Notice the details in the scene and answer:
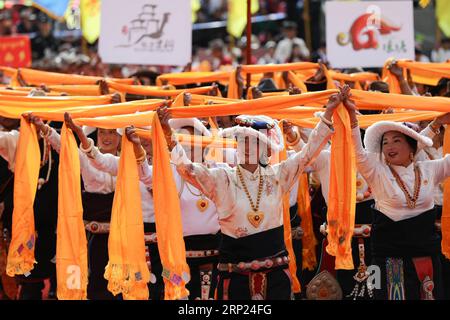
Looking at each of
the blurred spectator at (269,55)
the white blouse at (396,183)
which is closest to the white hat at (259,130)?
the white blouse at (396,183)

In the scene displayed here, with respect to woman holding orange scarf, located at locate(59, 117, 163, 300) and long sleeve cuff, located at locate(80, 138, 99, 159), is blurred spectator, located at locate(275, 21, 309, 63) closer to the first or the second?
woman holding orange scarf, located at locate(59, 117, 163, 300)

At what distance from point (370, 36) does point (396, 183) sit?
4189mm

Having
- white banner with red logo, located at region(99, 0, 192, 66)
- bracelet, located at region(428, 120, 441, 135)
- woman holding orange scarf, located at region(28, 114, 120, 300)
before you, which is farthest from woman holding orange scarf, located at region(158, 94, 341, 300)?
white banner with red logo, located at region(99, 0, 192, 66)

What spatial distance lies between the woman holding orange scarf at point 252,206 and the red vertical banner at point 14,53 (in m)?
9.10

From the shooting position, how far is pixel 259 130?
6.27m

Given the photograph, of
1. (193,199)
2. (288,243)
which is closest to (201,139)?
(193,199)

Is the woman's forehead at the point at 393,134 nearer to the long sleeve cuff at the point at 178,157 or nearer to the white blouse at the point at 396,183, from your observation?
the white blouse at the point at 396,183

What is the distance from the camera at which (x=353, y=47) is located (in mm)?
10539

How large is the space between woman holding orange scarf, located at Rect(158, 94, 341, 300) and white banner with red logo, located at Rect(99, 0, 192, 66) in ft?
12.5

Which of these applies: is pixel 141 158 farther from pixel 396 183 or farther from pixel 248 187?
pixel 396 183

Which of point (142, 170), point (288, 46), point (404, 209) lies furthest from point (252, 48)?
point (404, 209)

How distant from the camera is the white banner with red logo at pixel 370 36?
34.5 feet

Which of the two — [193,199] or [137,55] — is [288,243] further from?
[137,55]

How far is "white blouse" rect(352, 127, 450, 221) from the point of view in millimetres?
6625
